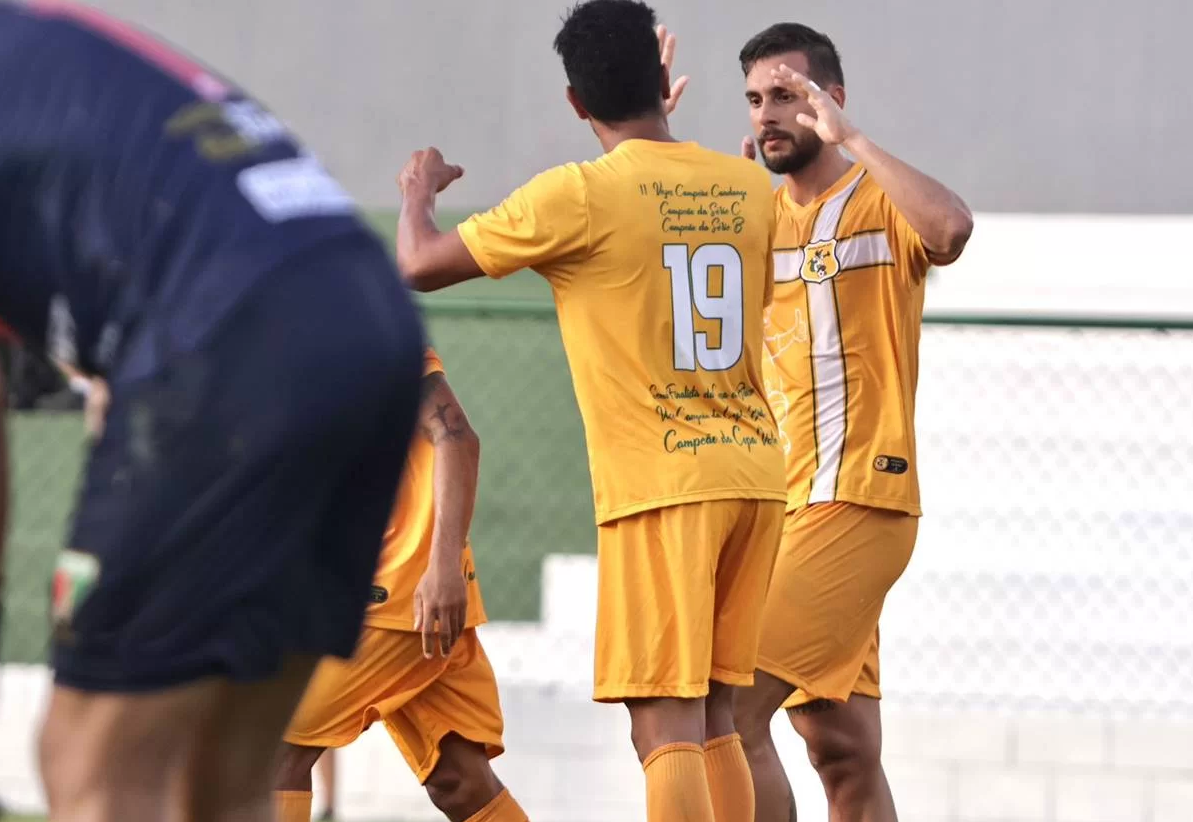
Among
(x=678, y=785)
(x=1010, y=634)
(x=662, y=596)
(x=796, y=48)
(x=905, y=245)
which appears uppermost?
(x=796, y=48)

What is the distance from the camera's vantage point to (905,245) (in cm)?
452

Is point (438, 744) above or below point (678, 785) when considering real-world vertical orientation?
below

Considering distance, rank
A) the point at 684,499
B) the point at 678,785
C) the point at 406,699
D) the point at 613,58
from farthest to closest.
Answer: the point at 406,699 < the point at 613,58 < the point at 684,499 < the point at 678,785

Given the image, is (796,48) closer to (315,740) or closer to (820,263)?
(820,263)

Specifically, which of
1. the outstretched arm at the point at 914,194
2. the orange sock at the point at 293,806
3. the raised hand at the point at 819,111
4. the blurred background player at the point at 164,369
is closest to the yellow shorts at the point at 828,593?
the outstretched arm at the point at 914,194

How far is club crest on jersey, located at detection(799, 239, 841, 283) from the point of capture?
4.59 meters

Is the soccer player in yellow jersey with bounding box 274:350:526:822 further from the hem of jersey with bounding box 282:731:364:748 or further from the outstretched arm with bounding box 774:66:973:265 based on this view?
the outstretched arm with bounding box 774:66:973:265

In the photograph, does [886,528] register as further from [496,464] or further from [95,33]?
[496,464]

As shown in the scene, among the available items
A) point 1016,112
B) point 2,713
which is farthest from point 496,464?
point 1016,112

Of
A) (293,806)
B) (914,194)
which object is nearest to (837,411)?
(914,194)

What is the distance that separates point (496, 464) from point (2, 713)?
2.30 metres

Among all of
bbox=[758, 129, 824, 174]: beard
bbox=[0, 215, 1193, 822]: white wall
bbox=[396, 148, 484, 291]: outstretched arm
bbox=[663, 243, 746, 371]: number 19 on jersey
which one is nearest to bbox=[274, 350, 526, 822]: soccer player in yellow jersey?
bbox=[396, 148, 484, 291]: outstretched arm

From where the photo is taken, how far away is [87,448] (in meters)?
2.11

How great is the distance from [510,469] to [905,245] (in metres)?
3.50
